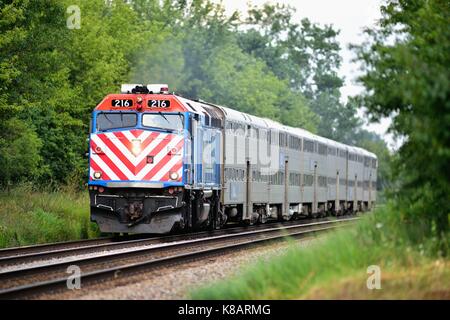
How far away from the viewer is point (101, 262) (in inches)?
647

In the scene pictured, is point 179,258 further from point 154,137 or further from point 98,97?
point 98,97

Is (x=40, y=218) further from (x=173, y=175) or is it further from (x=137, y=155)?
(x=173, y=175)

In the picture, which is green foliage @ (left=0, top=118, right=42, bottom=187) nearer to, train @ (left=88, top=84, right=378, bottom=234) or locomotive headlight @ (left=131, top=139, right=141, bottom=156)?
train @ (left=88, top=84, right=378, bottom=234)

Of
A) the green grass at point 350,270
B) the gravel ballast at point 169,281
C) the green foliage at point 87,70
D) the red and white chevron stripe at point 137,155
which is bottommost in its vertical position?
the gravel ballast at point 169,281

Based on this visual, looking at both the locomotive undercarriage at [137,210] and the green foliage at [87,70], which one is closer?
the locomotive undercarriage at [137,210]

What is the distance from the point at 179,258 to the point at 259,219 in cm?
1424

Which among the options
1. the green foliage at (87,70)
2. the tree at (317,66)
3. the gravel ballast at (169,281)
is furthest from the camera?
the tree at (317,66)

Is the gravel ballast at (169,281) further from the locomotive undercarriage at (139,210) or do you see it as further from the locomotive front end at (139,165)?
the locomotive front end at (139,165)

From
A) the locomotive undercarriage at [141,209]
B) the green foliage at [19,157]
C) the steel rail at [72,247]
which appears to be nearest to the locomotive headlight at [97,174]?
the locomotive undercarriage at [141,209]

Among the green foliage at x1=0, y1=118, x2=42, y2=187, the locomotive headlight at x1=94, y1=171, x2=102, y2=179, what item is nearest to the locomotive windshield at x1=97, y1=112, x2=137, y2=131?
the locomotive headlight at x1=94, y1=171, x2=102, y2=179

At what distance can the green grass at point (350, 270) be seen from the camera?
10.6m

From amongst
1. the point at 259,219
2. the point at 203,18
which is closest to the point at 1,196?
the point at 259,219

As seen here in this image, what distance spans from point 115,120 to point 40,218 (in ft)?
10.6

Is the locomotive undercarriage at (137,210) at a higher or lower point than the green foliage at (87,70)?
Answer: lower
